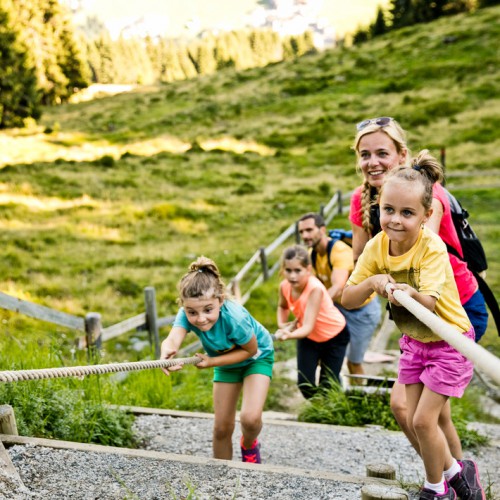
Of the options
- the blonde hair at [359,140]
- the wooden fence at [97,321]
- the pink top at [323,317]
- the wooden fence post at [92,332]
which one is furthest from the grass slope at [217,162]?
the blonde hair at [359,140]

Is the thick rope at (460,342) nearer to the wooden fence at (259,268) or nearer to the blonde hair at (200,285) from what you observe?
→ the blonde hair at (200,285)

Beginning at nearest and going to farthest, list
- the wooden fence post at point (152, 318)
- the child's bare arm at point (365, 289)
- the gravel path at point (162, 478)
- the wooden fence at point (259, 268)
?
the child's bare arm at point (365, 289) < the gravel path at point (162, 478) < the wooden fence post at point (152, 318) < the wooden fence at point (259, 268)

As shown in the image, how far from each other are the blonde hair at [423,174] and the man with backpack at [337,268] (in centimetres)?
242

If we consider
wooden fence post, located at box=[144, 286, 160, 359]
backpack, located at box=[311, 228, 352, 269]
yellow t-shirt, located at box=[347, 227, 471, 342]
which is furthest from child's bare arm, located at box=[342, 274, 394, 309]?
wooden fence post, located at box=[144, 286, 160, 359]

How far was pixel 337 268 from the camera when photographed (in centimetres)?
555

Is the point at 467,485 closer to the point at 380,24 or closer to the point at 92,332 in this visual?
the point at 92,332

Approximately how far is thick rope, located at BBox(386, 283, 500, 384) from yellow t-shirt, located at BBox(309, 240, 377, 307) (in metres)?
3.00

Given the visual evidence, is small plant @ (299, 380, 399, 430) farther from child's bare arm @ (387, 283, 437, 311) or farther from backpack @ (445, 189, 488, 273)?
child's bare arm @ (387, 283, 437, 311)

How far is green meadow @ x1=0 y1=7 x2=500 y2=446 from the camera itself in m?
8.56

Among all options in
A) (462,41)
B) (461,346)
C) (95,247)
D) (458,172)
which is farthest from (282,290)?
(462,41)

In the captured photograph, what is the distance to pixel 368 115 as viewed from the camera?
31.8 metres

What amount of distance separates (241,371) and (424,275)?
1742 millimetres

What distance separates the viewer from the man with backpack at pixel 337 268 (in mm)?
5539

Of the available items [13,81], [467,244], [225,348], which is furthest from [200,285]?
[13,81]
